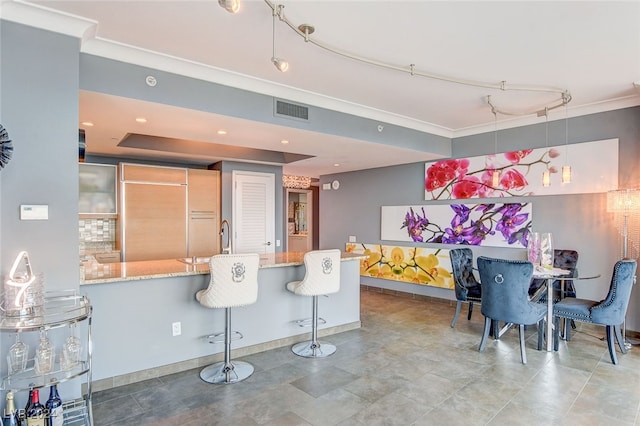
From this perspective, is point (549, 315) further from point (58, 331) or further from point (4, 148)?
point (4, 148)

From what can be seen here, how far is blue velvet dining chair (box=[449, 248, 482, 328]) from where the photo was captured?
14.8ft

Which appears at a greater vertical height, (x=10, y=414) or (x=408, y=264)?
(x=408, y=264)

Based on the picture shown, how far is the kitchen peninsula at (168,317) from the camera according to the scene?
9.70 feet

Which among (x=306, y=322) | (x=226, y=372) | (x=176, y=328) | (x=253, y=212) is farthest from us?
(x=253, y=212)

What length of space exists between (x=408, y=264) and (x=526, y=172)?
242 centimetres

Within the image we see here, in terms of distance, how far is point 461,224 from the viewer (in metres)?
5.80

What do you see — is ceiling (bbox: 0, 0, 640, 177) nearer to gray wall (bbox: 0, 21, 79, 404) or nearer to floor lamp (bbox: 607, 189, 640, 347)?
gray wall (bbox: 0, 21, 79, 404)

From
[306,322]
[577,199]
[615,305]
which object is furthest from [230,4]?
[577,199]

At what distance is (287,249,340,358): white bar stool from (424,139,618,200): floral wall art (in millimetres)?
3012

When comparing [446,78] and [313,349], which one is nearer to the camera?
[446,78]

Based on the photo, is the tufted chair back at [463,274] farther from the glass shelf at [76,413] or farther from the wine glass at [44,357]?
the wine glass at [44,357]

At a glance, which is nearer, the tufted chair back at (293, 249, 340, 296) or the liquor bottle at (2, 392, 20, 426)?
the liquor bottle at (2, 392, 20, 426)

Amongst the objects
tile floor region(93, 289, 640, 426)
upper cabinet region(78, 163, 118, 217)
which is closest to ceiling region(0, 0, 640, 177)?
upper cabinet region(78, 163, 118, 217)

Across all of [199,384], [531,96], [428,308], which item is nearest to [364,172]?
[428,308]
